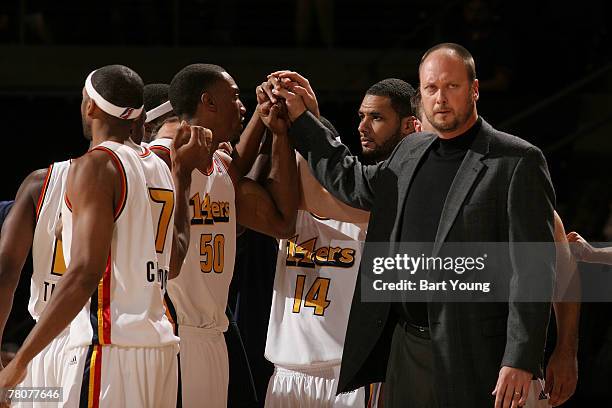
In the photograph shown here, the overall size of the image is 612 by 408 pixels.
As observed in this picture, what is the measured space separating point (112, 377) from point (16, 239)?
38.5 inches

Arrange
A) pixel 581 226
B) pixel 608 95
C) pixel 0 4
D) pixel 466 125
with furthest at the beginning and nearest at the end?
pixel 0 4 → pixel 608 95 → pixel 581 226 → pixel 466 125

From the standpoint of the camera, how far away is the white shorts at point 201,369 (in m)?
4.44

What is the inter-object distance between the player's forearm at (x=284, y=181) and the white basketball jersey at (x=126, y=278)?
91 cm

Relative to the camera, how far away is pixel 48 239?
171 inches

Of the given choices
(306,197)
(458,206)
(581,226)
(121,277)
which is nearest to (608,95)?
(581,226)

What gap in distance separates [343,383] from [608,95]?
18.8 ft

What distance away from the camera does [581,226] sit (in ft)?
25.5

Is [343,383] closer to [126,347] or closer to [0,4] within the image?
[126,347]

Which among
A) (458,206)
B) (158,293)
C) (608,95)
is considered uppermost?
(608,95)

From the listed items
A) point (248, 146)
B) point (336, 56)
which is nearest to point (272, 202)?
point (248, 146)

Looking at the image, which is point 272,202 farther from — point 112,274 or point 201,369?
point 112,274

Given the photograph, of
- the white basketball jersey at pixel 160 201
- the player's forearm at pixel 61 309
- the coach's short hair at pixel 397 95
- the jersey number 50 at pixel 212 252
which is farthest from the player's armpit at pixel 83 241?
the coach's short hair at pixel 397 95

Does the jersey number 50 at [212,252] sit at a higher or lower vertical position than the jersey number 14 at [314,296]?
Result: higher

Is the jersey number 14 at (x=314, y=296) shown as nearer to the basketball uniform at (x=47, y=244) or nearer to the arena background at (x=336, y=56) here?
the basketball uniform at (x=47, y=244)
